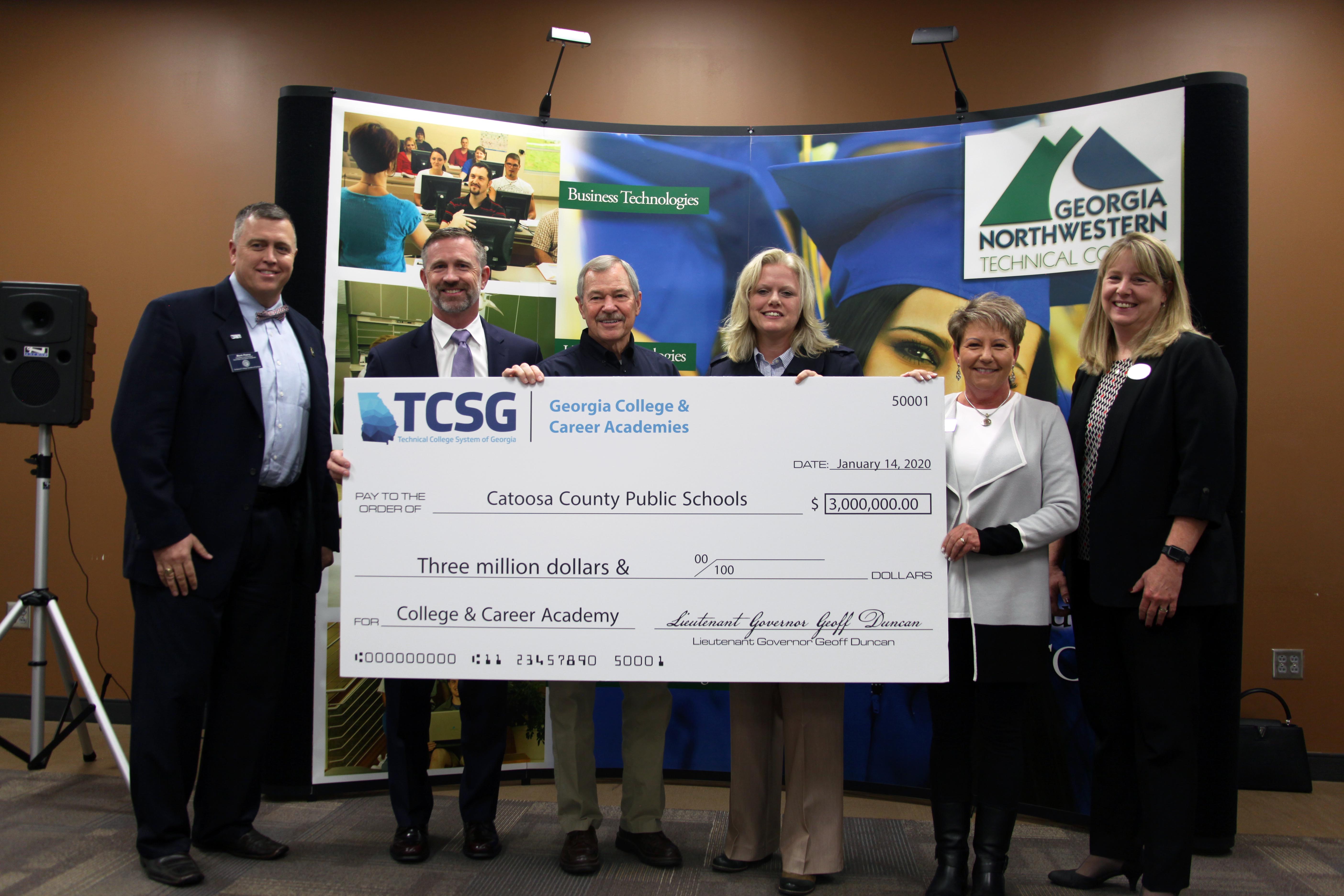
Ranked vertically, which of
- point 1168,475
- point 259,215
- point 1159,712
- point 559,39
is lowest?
point 1159,712

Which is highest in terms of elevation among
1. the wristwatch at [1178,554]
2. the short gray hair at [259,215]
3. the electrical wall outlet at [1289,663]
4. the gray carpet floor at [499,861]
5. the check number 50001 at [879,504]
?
the short gray hair at [259,215]

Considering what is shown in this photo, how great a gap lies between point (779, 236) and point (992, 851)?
2.13m

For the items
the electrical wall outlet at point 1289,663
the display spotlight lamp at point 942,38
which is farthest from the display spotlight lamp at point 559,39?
the electrical wall outlet at point 1289,663

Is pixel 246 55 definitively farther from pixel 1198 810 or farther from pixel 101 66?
pixel 1198 810

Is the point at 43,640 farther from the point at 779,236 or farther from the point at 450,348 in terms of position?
the point at 779,236

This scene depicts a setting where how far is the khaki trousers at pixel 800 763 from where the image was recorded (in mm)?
2123

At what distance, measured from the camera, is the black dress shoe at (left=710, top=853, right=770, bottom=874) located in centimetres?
225

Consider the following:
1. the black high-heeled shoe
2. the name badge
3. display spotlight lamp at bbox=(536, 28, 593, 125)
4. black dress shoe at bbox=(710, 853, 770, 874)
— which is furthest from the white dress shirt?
the black high-heeled shoe

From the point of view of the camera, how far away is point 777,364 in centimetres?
230

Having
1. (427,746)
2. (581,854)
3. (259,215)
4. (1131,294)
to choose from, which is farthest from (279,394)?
(1131,294)

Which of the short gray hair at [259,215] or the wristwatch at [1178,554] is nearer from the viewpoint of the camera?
the wristwatch at [1178,554]

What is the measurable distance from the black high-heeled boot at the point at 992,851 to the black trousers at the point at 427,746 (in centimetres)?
130

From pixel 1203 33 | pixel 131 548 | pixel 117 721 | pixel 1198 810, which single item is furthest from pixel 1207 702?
pixel 117 721

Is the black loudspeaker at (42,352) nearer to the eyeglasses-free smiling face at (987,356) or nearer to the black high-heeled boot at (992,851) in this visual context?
the eyeglasses-free smiling face at (987,356)
